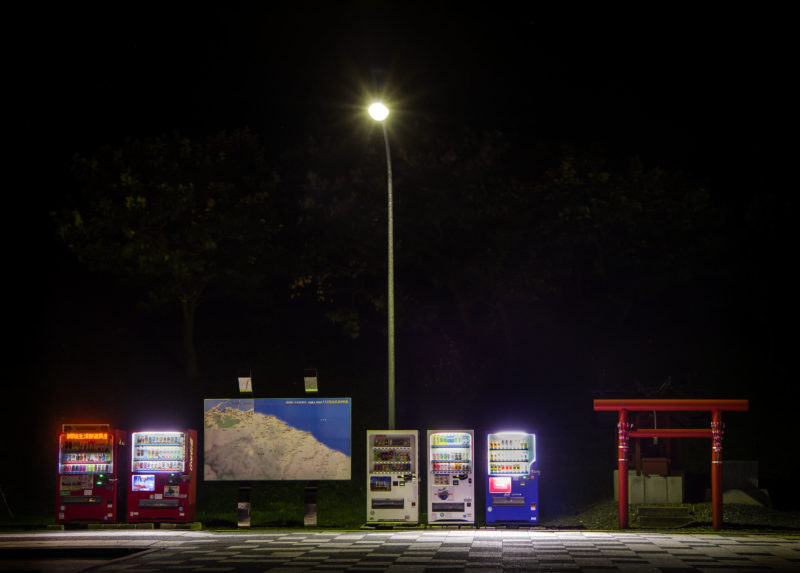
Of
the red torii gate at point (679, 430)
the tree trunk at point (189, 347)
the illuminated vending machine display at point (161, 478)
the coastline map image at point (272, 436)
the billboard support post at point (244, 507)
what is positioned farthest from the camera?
the tree trunk at point (189, 347)

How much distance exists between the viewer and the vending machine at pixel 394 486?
21359 mm

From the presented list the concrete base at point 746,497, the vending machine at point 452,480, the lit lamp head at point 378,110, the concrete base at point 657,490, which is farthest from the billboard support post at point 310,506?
the concrete base at point 746,497

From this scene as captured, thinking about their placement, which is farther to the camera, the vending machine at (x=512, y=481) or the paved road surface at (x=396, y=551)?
the vending machine at (x=512, y=481)

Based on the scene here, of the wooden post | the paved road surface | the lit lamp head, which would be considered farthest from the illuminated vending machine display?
the wooden post

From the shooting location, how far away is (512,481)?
2114cm

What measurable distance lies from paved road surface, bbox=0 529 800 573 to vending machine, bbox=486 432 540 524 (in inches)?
21.2

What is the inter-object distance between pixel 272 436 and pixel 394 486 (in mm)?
3806

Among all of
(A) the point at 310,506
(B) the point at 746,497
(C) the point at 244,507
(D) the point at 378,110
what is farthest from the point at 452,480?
(D) the point at 378,110

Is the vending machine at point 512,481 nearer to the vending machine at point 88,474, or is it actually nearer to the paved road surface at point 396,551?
the paved road surface at point 396,551

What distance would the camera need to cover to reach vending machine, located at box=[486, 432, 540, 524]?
2112 cm

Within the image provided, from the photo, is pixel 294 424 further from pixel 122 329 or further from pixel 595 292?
pixel 595 292

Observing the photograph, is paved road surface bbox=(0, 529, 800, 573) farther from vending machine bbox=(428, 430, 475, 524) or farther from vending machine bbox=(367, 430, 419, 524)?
vending machine bbox=(367, 430, 419, 524)

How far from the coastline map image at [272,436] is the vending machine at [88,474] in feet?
7.89

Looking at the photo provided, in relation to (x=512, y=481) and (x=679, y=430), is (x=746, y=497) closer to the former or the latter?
(x=679, y=430)
